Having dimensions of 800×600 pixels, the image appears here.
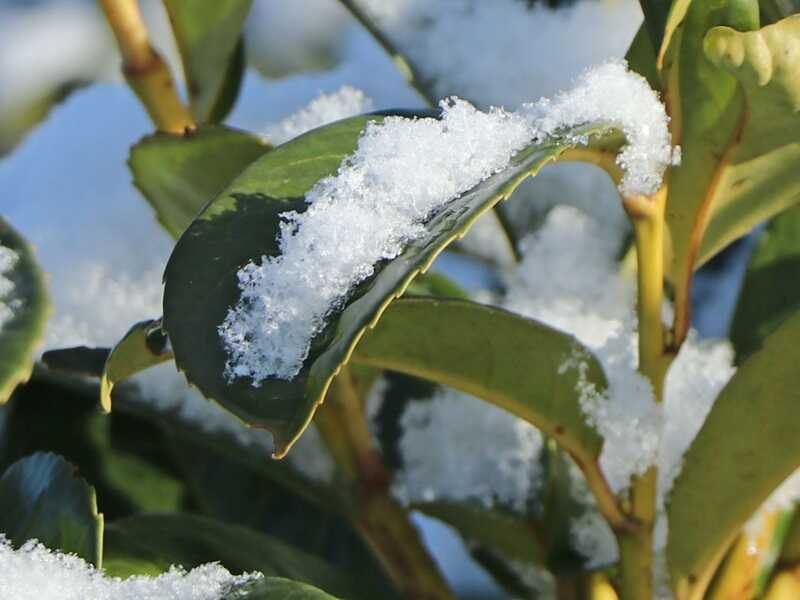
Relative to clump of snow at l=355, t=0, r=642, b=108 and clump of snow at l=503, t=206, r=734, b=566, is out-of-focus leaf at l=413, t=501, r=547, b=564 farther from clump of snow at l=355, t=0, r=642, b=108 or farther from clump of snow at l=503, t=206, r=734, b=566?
clump of snow at l=355, t=0, r=642, b=108

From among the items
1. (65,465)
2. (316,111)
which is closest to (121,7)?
(316,111)

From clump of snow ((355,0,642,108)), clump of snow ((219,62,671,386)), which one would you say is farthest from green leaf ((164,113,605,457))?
clump of snow ((355,0,642,108))

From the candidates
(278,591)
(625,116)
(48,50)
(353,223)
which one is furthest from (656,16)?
(48,50)

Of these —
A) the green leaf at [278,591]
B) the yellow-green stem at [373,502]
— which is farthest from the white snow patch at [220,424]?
the green leaf at [278,591]

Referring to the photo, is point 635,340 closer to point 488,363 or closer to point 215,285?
point 488,363

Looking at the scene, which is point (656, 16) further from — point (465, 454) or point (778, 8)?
point (465, 454)

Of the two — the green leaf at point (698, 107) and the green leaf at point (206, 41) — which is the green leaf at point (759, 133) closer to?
the green leaf at point (698, 107)
